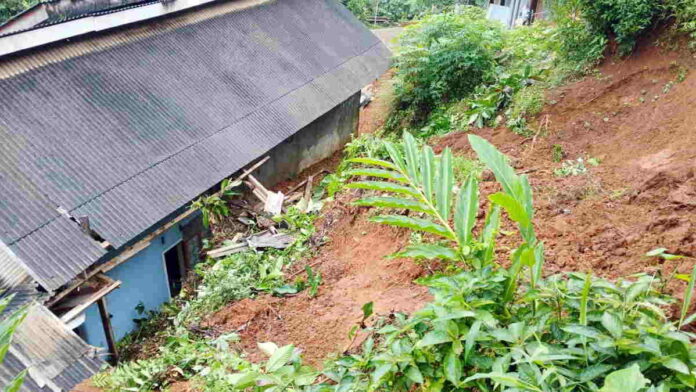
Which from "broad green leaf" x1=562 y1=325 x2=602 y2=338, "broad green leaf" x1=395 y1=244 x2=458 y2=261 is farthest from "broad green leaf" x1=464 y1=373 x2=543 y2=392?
"broad green leaf" x1=395 y1=244 x2=458 y2=261

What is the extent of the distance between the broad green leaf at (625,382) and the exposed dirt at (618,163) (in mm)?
2726

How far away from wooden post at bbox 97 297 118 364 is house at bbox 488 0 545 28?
1497 cm

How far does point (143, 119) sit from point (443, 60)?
7.06 metres

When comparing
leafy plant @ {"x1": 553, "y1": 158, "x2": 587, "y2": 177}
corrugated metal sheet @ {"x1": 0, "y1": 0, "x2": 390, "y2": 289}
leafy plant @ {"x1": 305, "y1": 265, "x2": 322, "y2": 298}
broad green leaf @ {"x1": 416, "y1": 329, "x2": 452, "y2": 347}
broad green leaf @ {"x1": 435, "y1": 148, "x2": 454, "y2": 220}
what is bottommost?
leafy plant @ {"x1": 553, "y1": 158, "x2": 587, "y2": 177}

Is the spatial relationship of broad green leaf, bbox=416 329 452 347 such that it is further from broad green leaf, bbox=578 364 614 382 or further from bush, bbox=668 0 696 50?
bush, bbox=668 0 696 50

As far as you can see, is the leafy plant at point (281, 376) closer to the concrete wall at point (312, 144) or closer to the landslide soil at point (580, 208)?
the landslide soil at point (580, 208)

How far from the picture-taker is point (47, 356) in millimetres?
6156

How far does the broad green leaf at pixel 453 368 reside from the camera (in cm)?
267

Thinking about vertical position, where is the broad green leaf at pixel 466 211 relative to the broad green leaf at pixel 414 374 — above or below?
above

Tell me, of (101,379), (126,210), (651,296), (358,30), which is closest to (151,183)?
(126,210)

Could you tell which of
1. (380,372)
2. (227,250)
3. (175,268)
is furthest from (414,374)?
(175,268)

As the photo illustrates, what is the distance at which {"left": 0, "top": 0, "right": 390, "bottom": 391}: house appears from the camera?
717 centimetres

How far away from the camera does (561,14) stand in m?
10.3

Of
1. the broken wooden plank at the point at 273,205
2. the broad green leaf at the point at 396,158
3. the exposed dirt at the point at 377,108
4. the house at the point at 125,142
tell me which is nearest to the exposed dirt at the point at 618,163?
the broad green leaf at the point at 396,158
